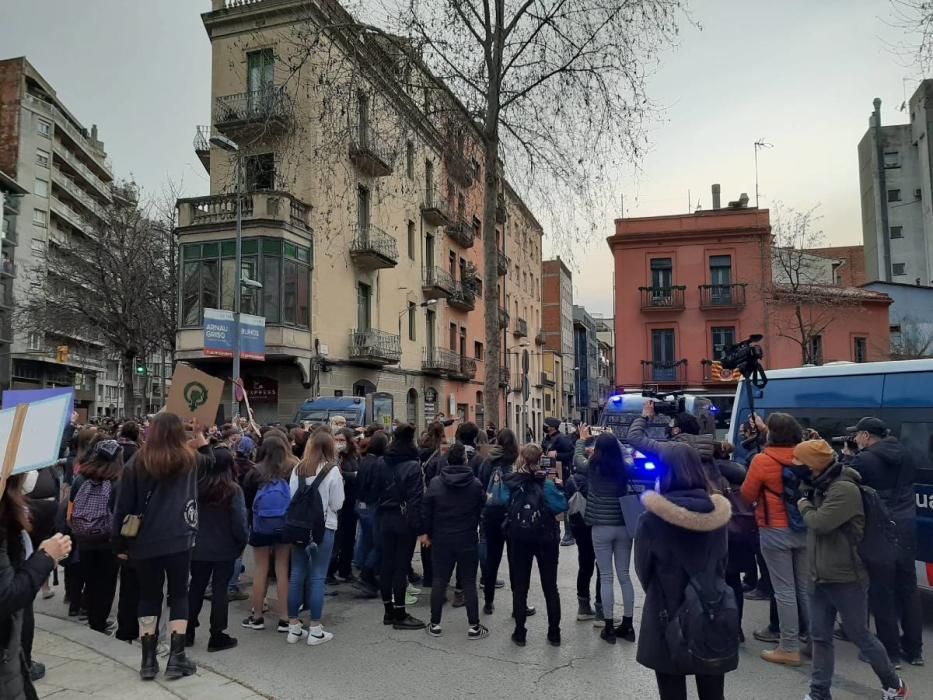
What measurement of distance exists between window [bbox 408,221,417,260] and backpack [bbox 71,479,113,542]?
90.4 ft

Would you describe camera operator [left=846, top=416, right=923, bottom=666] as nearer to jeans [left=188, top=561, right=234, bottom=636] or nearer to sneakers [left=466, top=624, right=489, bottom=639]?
sneakers [left=466, top=624, right=489, bottom=639]

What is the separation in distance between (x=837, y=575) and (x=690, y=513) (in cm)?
183

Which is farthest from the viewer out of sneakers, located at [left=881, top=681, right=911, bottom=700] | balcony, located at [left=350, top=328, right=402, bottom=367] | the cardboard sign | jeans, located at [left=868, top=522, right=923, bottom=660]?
balcony, located at [left=350, top=328, right=402, bottom=367]

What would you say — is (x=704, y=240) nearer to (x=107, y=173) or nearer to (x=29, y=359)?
(x=29, y=359)

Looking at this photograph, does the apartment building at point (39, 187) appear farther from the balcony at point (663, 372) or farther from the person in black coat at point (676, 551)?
the person in black coat at point (676, 551)

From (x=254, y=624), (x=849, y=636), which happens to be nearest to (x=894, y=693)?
(x=849, y=636)

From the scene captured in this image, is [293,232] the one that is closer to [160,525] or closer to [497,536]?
[497,536]

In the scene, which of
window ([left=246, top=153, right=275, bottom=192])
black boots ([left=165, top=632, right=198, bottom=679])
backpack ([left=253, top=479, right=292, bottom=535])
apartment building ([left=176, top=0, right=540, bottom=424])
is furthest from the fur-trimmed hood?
window ([left=246, top=153, right=275, bottom=192])

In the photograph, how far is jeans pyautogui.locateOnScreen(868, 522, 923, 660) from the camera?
4938mm

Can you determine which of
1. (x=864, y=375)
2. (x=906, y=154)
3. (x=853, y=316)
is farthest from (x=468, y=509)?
(x=906, y=154)

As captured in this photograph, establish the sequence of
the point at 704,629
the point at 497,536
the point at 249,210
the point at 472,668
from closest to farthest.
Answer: the point at 704,629, the point at 472,668, the point at 497,536, the point at 249,210

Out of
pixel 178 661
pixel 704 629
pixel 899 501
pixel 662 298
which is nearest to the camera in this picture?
pixel 704 629

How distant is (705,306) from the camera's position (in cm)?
3372

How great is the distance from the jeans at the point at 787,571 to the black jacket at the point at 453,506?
250cm
